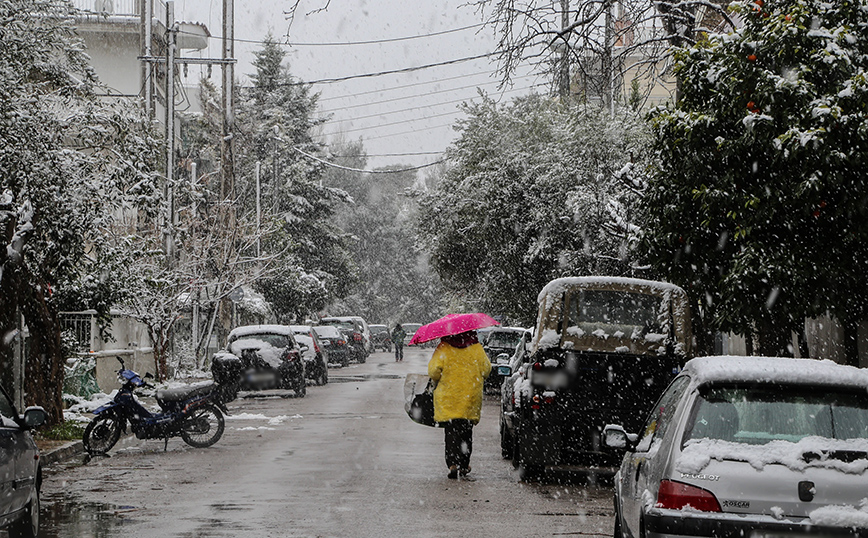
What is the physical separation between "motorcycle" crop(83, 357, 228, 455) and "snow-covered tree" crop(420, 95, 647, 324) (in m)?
10.6

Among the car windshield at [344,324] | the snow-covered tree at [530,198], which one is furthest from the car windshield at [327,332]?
the snow-covered tree at [530,198]

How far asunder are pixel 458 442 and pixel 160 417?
5.42 meters

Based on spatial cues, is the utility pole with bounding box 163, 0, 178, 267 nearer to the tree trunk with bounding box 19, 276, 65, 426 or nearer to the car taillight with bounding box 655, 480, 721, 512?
the tree trunk with bounding box 19, 276, 65, 426

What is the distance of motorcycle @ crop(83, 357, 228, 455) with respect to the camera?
15969 millimetres

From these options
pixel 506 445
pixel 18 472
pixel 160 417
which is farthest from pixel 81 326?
pixel 18 472

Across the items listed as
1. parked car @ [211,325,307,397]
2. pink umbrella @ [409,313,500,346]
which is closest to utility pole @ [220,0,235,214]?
parked car @ [211,325,307,397]

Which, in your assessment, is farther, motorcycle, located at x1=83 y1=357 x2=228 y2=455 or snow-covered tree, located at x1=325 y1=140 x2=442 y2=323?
snow-covered tree, located at x1=325 y1=140 x2=442 y2=323

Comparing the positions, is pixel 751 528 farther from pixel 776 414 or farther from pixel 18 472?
pixel 18 472

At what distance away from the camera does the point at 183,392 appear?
16781 mm

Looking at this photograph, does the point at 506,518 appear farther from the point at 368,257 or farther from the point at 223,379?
the point at 368,257

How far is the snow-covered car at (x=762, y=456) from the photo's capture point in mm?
5922

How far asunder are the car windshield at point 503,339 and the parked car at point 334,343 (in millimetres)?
16900

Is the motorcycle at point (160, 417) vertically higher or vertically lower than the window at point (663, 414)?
lower

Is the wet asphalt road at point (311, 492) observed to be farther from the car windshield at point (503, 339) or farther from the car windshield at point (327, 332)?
the car windshield at point (327, 332)
